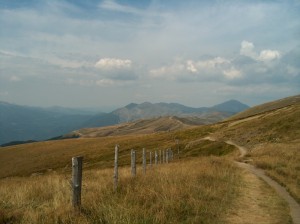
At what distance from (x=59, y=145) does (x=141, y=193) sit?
116 m

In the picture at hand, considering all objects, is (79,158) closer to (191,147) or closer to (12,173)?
(191,147)

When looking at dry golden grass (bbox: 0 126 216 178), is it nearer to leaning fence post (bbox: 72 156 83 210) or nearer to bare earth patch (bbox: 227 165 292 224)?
bare earth patch (bbox: 227 165 292 224)

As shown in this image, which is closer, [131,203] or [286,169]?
[131,203]

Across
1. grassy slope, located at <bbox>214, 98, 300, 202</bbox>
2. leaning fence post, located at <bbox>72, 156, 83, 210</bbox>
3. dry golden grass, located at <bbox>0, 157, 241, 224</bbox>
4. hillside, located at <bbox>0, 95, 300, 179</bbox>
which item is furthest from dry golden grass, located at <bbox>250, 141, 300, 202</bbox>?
hillside, located at <bbox>0, 95, 300, 179</bbox>

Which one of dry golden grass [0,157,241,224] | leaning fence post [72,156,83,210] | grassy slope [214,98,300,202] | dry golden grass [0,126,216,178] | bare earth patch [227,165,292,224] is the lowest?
dry golden grass [0,126,216,178]

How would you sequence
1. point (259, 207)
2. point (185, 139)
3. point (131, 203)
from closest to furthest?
point (131, 203), point (259, 207), point (185, 139)

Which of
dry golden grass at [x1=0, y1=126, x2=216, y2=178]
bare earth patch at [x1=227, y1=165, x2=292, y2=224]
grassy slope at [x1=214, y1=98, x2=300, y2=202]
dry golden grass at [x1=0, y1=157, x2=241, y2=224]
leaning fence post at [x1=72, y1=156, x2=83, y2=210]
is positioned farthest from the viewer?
dry golden grass at [x1=0, y1=126, x2=216, y2=178]

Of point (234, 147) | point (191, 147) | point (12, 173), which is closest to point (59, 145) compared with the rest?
point (12, 173)

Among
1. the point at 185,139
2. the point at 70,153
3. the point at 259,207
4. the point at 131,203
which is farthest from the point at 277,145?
the point at 70,153

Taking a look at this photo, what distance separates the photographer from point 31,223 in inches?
344

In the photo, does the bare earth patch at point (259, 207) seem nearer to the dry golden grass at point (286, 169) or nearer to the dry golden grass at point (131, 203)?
the dry golden grass at point (131, 203)

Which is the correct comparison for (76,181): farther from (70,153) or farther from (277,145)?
(70,153)

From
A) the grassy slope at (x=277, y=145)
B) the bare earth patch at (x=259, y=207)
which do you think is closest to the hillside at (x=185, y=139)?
the grassy slope at (x=277, y=145)

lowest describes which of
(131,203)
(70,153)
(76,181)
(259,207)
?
(70,153)
